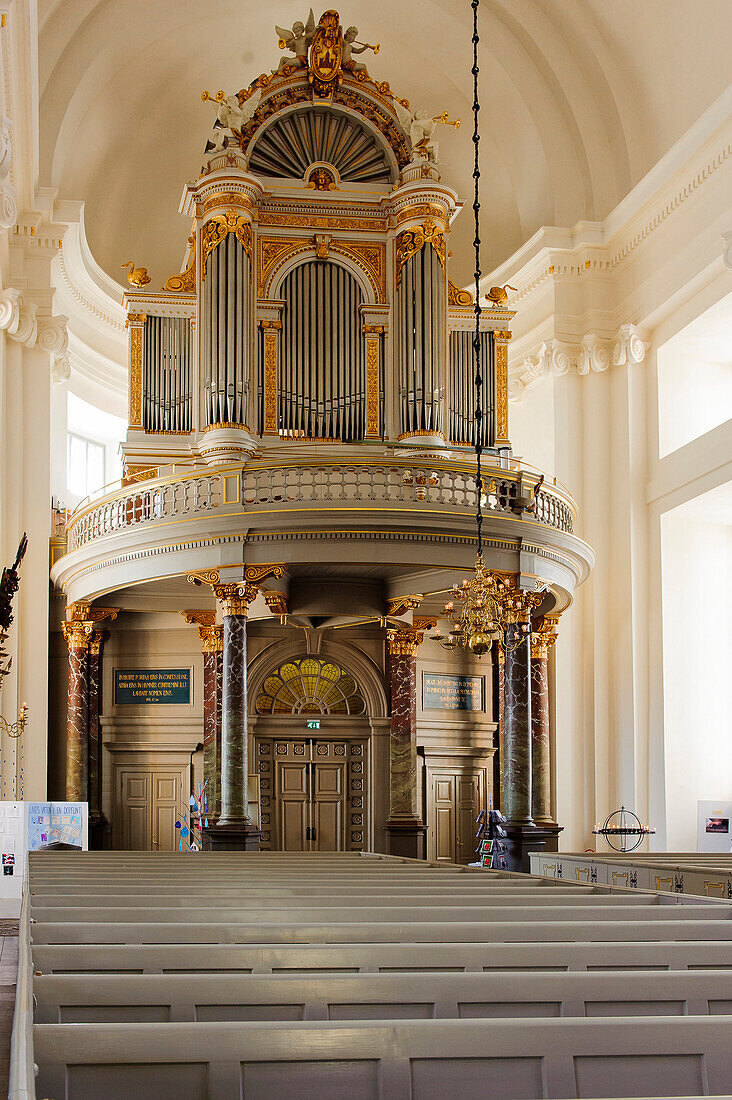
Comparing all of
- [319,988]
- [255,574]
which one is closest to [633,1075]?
[319,988]

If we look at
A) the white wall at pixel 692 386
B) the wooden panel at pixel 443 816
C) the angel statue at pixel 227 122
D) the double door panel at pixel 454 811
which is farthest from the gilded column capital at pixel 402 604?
the angel statue at pixel 227 122

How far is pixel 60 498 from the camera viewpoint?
23406mm

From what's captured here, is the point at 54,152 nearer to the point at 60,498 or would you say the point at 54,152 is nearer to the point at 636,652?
the point at 60,498

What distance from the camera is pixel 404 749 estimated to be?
790 inches

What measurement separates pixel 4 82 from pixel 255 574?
25.4 feet

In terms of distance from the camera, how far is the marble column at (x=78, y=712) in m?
19.6

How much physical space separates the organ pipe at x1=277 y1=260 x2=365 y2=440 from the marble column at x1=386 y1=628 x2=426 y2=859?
3.52m

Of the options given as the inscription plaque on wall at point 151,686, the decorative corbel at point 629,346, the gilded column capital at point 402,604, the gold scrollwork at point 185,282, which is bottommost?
the inscription plaque on wall at point 151,686

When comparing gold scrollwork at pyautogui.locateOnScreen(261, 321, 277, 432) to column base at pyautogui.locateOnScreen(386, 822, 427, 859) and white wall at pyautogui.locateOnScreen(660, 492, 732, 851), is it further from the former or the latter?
white wall at pyautogui.locateOnScreen(660, 492, 732, 851)

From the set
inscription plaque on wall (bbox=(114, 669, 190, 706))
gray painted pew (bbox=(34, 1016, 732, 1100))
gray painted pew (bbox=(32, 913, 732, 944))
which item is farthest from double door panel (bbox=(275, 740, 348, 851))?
gray painted pew (bbox=(34, 1016, 732, 1100))

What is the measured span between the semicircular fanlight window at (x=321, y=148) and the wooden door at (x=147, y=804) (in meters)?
10.2

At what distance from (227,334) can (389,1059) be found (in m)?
17.7

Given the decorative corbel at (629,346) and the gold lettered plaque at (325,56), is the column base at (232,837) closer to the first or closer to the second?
the decorative corbel at (629,346)

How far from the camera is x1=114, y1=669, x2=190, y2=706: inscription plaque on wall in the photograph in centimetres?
2112
